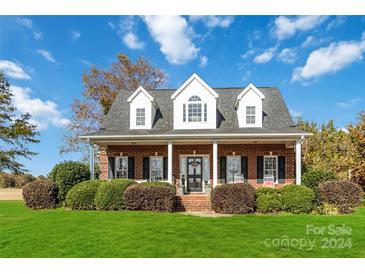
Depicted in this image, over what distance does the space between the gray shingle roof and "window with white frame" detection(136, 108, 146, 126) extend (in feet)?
2.19

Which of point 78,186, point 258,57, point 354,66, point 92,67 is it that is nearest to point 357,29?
point 354,66

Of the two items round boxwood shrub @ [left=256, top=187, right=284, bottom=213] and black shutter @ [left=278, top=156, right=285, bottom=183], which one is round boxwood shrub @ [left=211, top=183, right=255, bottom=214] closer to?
round boxwood shrub @ [left=256, top=187, right=284, bottom=213]

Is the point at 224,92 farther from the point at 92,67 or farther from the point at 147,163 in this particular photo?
the point at 92,67

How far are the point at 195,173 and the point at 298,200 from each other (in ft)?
23.6

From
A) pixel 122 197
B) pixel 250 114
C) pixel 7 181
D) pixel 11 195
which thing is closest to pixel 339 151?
pixel 250 114

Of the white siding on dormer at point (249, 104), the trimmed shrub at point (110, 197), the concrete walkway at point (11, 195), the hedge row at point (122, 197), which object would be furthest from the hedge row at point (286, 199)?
the concrete walkway at point (11, 195)

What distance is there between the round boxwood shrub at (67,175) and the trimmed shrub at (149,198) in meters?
4.43

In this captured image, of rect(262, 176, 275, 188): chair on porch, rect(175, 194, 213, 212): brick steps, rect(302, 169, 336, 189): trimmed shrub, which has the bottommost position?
rect(175, 194, 213, 212): brick steps

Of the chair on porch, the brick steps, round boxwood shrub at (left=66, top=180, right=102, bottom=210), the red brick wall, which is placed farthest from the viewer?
the red brick wall

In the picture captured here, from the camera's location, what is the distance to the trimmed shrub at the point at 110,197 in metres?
14.7

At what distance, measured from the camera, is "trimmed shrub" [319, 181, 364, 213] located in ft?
47.8

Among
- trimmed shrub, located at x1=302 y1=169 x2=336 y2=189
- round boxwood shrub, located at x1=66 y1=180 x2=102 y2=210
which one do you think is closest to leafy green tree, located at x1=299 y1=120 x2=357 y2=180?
trimmed shrub, located at x1=302 y1=169 x2=336 y2=189

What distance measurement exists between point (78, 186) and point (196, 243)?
9100 millimetres

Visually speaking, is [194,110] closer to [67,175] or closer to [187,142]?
[187,142]
